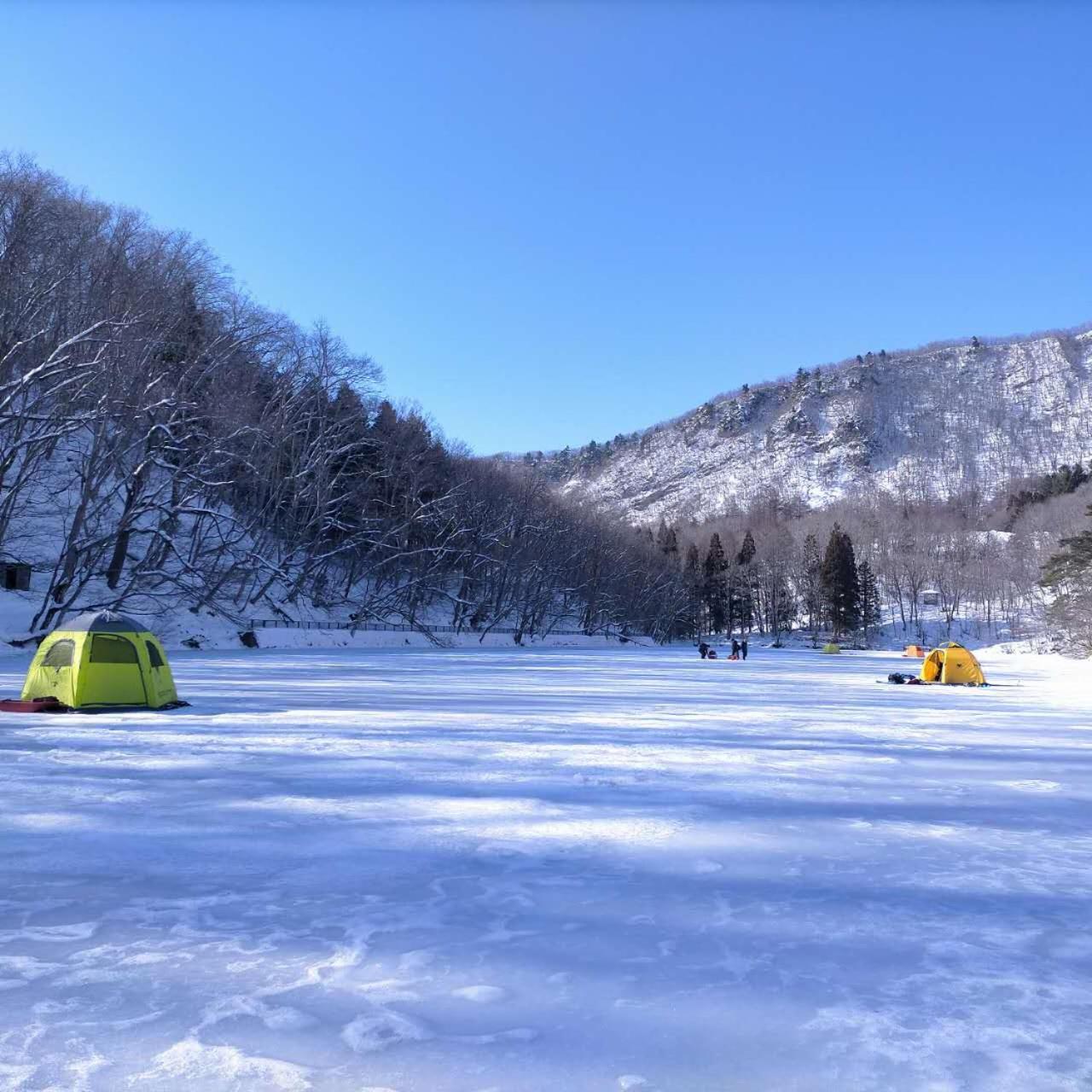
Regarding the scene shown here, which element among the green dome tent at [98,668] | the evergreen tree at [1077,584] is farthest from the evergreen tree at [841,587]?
the green dome tent at [98,668]

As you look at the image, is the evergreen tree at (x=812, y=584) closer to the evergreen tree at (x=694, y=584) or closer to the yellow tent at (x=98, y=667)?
the evergreen tree at (x=694, y=584)

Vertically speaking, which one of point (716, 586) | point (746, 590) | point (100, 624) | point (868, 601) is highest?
point (716, 586)

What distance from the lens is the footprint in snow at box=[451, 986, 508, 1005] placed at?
9.22 ft

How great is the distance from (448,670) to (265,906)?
62.2 ft

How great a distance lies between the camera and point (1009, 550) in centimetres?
9812

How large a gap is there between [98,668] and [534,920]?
9.42 m

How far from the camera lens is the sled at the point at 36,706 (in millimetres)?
10625

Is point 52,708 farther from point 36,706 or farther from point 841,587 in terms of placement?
point 841,587

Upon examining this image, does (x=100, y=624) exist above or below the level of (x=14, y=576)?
below

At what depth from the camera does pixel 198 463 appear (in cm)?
3042

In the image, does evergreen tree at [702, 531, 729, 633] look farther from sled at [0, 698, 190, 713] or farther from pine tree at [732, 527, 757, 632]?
sled at [0, 698, 190, 713]

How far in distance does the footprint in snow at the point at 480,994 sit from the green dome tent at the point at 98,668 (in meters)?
9.61

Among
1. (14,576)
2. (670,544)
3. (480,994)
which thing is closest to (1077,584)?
(14,576)

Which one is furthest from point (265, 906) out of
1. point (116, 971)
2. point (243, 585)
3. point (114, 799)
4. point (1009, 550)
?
point (1009, 550)
